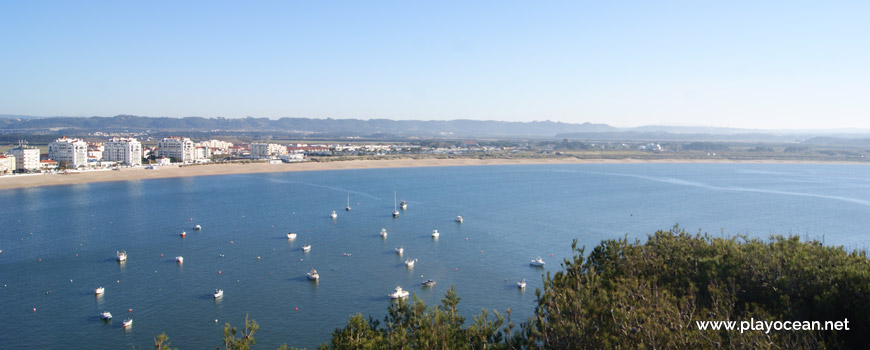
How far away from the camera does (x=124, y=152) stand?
62.5m

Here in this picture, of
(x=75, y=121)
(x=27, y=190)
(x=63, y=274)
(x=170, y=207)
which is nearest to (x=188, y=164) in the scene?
(x=27, y=190)

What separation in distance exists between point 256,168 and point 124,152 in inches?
578

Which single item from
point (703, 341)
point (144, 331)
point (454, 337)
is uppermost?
point (703, 341)

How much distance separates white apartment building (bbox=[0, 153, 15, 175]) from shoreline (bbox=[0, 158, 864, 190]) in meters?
2.97

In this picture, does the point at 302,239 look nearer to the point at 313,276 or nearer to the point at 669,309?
the point at 313,276

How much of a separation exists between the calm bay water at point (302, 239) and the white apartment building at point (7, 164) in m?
10.1

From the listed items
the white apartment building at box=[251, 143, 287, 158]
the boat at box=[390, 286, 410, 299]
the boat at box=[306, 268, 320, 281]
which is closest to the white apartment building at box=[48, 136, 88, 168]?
the white apartment building at box=[251, 143, 287, 158]

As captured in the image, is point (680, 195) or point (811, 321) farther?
point (680, 195)

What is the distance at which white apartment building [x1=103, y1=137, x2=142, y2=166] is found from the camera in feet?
201

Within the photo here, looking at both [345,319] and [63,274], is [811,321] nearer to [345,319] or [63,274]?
[345,319]

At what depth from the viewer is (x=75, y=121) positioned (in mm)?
197125

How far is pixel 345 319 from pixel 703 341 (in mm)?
10669

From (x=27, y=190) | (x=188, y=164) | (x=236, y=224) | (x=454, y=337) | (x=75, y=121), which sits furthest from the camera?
(x=75, y=121)

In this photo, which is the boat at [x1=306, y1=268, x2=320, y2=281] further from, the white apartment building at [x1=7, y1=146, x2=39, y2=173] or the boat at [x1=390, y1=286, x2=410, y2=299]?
the white apartment building at [x1=7, y1=146, x2=39, y2=173]
